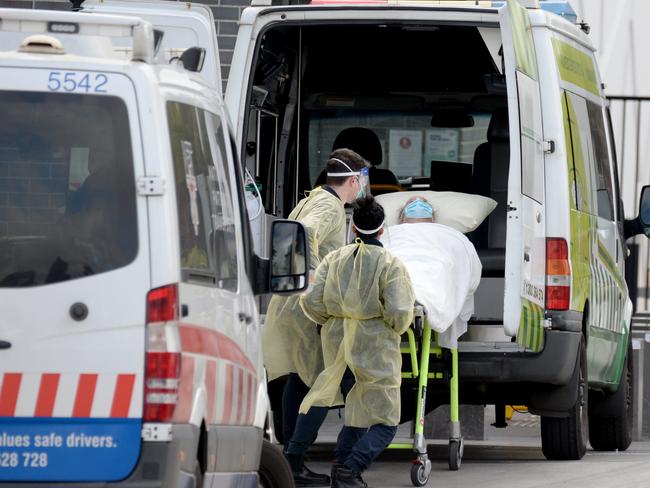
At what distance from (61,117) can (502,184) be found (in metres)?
5.92

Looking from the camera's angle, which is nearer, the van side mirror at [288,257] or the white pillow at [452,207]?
the van side mirror at [288,257]

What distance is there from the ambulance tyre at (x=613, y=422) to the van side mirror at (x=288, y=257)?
5616mm

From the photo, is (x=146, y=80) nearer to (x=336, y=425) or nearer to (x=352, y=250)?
(x=352, y=250)

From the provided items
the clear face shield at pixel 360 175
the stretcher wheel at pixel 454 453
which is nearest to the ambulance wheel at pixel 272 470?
the clear face shield at pixel 360 175

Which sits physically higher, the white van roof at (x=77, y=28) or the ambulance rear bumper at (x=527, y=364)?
the white van roof at (x=77, y=28)

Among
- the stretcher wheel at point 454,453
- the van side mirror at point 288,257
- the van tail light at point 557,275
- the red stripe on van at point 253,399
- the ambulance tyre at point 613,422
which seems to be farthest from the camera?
the ambulance tyre at point 613,422

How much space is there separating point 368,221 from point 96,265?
12.3 ft

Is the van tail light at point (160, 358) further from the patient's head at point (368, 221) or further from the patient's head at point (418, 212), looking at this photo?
the patient's head at point (418, 212)

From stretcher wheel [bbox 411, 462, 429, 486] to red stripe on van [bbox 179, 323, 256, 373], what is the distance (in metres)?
3.11

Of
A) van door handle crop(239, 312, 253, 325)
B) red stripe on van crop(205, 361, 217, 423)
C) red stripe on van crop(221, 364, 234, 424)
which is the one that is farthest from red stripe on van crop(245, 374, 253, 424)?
red stripe on van crop(205, 361, 217, 423)

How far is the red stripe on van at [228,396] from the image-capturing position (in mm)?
5613

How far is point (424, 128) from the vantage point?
12125mm

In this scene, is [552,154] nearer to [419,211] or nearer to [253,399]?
[419,211]

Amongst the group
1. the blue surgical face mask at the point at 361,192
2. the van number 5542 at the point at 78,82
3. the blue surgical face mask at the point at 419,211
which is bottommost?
the blue surgical face mask at the point at 419,211
